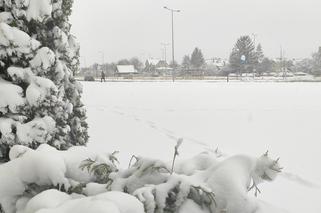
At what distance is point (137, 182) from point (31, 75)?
291cm

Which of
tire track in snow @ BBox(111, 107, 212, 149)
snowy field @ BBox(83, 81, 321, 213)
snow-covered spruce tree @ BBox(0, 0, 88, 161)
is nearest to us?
snow-covered spruce tree @ BBox(0, 0, 88, 161)

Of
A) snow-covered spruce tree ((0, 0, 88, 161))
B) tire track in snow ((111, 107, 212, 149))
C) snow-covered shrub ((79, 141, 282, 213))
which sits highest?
snow-covered spruce tree ((0, 0, 88, 161))

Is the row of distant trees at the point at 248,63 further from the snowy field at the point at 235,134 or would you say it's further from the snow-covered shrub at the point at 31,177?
the snow-covered shrub at the point at 31,177

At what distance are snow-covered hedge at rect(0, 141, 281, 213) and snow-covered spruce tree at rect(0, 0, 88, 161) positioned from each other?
2283 millimetres

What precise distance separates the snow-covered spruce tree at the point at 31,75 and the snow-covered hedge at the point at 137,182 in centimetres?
228

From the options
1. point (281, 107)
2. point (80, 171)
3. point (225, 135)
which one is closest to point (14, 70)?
Answer: point (80, 171)

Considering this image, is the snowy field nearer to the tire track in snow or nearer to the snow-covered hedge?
the tire track in snow

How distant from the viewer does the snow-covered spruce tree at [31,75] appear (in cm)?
448

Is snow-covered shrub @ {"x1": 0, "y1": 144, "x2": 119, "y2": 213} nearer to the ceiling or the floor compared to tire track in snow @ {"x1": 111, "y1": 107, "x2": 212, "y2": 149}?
nearer to the ceiling

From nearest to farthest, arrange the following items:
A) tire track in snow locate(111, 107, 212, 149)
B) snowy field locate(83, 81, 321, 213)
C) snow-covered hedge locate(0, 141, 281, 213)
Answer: snow-covered hedge locate(0, 141, 281, 213) < snowy field locate(83, 81, 321, 213) < tire track in snow locate(111, 107, 212, 149)

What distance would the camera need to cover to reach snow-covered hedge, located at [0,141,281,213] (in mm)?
2008

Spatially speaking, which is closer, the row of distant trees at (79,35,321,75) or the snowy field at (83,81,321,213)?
the snowy field at (83,81,321,213)

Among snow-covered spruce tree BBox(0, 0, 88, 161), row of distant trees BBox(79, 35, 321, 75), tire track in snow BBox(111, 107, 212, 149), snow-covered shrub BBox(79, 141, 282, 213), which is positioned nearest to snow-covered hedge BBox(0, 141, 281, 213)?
snow-covered shrub BBox(79, 141, 282, 213)

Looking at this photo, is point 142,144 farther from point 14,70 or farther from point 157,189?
point 157,189
